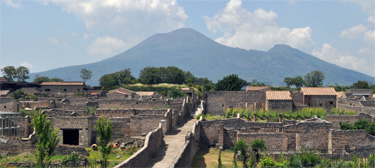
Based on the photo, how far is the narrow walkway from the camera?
2216cm

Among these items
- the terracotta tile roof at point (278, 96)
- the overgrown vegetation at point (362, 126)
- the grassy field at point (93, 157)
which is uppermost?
the terracotta tile roof at point (278, 96)

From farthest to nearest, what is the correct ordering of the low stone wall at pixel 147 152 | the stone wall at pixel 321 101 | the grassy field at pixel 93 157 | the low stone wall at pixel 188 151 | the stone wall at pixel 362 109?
the stone wall at pixel 321 101
the stone wall at pixel 362 109
the grassy field at pixel 93 157
the low stone wall at pixel 188 151
the low stone wall at pixel 147 152

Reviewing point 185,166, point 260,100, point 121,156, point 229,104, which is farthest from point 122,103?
point 185,166

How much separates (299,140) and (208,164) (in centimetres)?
700

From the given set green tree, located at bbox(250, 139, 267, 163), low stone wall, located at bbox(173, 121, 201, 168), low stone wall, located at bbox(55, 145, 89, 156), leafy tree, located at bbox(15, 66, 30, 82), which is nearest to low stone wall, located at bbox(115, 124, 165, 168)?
low stone wall, located at bbox(173, 121, 201, 168)

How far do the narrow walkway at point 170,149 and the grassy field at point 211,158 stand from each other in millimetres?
1552

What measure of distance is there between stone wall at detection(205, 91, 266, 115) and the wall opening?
1909 cm

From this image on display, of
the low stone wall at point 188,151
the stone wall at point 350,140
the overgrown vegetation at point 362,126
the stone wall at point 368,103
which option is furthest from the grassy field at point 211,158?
the stone wall at point 368,103

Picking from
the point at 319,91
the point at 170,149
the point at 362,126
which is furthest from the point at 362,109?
the point at 170,149

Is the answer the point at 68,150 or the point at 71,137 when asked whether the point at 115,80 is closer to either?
the point at 71,137

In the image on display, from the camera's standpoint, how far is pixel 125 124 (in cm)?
3050

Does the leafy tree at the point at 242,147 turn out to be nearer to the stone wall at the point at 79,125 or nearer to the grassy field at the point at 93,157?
the grassy field at the point at 93,157

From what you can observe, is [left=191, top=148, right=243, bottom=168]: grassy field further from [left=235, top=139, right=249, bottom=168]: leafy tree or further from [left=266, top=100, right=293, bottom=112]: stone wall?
[left=266, top=100, right=293, bottom=112]: stone wall

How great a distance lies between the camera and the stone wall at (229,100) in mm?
46469
